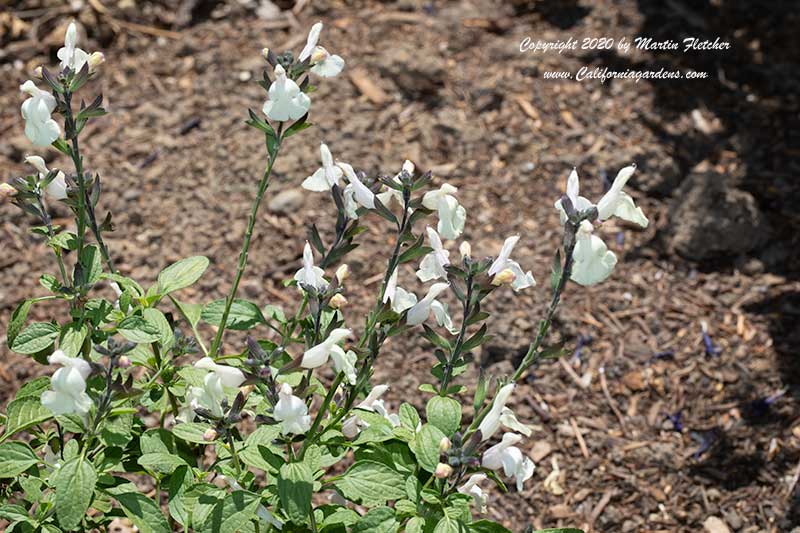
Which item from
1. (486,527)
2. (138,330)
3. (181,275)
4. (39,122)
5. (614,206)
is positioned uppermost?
(39,122)

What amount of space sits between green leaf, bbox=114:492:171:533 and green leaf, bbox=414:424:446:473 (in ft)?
2.27

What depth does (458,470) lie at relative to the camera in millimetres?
2238

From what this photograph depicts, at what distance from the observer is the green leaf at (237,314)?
2664 mm

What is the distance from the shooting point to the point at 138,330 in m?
2.27

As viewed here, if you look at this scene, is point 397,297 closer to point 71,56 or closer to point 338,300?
point 338,300

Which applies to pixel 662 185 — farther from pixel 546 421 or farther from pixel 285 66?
pixel 285 66

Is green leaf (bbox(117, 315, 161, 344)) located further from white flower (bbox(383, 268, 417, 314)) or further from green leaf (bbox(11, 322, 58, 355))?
white flower (bbox(383, 268, 417, 314))

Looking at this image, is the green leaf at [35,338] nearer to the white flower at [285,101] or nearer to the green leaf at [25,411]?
the green leaf at [25,411]

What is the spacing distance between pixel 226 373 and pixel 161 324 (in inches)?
19.5

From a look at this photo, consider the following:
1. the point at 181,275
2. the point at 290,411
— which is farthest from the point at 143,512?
the point at 181,275

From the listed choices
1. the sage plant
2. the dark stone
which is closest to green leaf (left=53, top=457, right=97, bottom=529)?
the sage plant

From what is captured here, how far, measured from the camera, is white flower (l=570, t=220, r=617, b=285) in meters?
2.12

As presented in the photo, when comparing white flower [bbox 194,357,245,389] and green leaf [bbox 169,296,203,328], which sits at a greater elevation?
white flower [bbox 194,357,245,389]

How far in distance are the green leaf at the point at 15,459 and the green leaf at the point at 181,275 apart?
0.57 m
